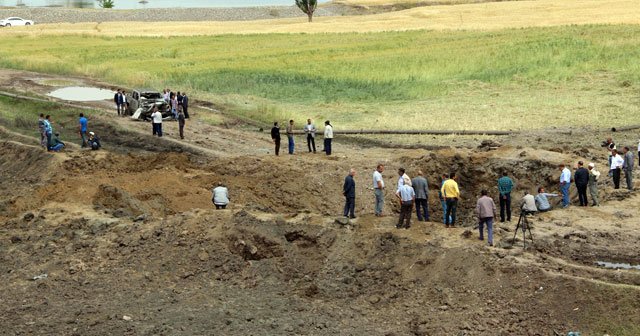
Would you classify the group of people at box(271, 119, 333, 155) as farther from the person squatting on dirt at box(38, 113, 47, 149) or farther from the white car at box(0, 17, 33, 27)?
the white car at box(0, 17, 33, 27)

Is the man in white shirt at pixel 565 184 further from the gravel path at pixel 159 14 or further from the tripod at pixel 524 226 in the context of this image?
the gravel path at pixel 159 14

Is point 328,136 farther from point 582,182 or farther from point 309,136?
point 582,182

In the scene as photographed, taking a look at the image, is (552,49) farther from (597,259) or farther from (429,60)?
(597,259)

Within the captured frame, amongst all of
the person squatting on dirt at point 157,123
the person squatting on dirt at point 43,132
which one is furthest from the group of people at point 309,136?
the person squatting on dirt at point 43,132

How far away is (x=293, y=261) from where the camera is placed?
25.0 metres

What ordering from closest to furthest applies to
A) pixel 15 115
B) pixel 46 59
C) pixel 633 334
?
pixel 633 334 → pixel 15 115 → pixel 46 59

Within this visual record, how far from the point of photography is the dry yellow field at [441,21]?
94.1m

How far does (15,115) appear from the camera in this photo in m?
49.0

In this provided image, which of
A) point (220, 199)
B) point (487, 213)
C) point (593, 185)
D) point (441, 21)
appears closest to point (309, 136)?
point (220, 199)

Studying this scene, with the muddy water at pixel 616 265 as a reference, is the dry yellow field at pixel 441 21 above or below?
above

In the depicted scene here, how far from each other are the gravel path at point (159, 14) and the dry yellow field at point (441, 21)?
15.0 m

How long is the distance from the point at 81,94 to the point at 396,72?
19608 millimetres

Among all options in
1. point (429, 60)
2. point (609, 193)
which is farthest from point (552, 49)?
point (609, 193)

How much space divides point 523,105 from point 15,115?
24.5 m
